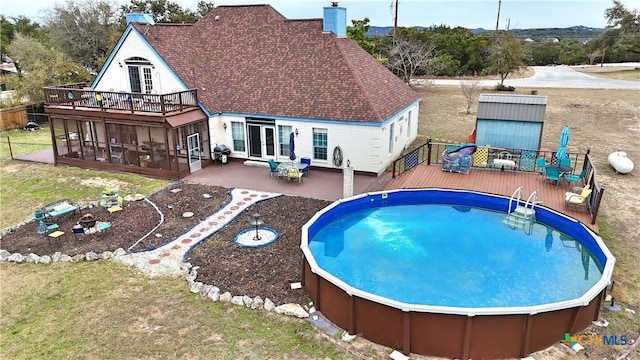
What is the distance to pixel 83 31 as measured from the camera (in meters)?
41.8

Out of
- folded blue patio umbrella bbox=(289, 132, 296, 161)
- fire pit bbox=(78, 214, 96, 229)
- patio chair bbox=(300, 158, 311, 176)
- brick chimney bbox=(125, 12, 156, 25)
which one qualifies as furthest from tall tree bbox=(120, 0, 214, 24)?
fire pit bbox=(78, 214, 96, 229)

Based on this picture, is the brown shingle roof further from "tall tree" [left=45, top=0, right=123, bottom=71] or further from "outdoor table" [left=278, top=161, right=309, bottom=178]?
"tall tree" [left=45, top=0, right=123, bottom=71]

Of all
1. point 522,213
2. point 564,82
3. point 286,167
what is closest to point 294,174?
point 286,167

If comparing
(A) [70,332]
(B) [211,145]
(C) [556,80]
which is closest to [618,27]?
(C) [556,80]

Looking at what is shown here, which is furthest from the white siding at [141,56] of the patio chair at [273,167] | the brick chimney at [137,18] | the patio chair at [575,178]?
the patio chair at [575,178]

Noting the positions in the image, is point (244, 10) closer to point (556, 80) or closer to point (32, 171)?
point (32, 171)

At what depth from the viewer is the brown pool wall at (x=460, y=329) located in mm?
8203

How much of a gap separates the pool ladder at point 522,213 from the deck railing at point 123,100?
1491 centimetres

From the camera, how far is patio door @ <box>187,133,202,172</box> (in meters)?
20.6

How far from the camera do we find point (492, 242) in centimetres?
1369

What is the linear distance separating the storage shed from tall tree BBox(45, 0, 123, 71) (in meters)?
36.3

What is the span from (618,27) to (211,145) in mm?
73977

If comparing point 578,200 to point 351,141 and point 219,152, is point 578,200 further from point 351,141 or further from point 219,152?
point 219,152

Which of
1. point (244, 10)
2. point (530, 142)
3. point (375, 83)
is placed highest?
point (244, 10)
